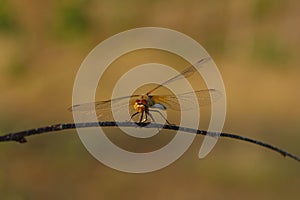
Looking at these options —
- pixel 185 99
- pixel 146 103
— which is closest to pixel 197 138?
pixel 185 99

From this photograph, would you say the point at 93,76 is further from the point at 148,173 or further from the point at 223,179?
the point at 223,179

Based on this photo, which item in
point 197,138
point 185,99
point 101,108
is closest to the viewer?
point 101,108

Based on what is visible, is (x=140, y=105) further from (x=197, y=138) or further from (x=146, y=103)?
(x=197, y=138)

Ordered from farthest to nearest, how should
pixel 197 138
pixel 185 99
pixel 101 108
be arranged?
pixel 197 138 < pixel 185 99 < pixel 101 108

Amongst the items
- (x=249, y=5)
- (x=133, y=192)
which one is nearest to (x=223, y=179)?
(x=133, y=192)

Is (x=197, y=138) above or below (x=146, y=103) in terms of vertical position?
below

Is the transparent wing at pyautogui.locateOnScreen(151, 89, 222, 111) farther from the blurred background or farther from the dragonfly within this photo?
A: the blurred background
